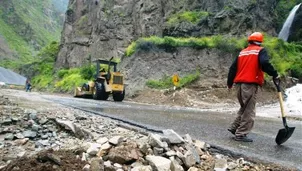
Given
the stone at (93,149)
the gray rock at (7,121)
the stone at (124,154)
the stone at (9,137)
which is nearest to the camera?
the stone at (124,154)

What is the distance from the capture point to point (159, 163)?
4172 millimetres

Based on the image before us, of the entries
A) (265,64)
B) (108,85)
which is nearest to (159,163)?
(265,64)

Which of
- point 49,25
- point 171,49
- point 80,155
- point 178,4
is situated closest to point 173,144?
point 80,155

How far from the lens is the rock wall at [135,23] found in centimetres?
3145

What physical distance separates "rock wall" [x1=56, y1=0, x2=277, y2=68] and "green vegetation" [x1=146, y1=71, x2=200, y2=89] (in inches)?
285

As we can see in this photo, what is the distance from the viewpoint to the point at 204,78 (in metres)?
25.7

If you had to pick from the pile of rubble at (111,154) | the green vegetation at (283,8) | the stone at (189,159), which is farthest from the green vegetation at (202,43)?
the stone at (189,159)

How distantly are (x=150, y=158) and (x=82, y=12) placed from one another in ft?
186

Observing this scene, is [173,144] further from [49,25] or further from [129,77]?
[49,25]

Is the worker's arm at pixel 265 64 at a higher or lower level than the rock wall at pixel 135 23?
lower

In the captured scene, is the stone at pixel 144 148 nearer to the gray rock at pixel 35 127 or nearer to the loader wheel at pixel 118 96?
the gray rock at pixel 35 127

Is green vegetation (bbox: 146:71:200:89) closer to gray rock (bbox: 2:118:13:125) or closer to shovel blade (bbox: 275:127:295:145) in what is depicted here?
A: gray rock (bbox: 2:118:13:125)

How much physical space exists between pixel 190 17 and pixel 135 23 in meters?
10.8

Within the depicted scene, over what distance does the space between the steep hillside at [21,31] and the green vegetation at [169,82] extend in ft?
257
